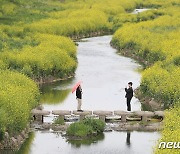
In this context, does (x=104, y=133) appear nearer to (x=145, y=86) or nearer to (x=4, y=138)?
(x=4, y=138)

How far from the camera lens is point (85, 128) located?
97.1 ft

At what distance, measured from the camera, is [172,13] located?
3521 inches

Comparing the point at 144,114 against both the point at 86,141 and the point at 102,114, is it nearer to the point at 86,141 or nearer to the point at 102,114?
the point at 102,114

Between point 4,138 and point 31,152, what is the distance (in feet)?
4.55

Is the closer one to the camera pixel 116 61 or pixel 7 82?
pixel 7 82

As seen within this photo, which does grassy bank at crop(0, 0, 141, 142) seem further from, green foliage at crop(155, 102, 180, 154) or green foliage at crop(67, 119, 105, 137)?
green foliage at crop(155, 102, 180, 154)

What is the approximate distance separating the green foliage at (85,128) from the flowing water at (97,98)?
0.46 metres

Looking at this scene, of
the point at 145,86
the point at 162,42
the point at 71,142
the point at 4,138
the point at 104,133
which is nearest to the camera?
the point at 4,138

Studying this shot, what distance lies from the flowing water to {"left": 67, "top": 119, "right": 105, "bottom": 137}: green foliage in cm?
46

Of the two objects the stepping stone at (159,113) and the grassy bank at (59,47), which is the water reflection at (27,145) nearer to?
the grassy bank at (59,47)

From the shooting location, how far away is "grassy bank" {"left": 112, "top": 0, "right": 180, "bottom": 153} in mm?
25794

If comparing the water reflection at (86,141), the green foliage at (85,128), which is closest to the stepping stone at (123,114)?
the green foliage at (85,128)

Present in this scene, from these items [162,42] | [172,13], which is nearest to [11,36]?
[162,42]

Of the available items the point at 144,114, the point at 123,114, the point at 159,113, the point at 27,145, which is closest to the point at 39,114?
the point at 27,145
